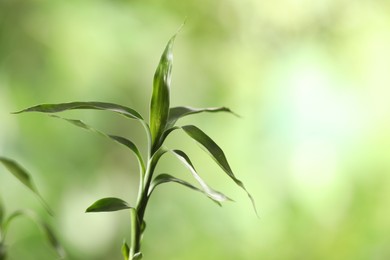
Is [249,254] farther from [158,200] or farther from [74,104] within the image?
[74,104]

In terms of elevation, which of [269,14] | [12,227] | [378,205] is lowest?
[12,227]

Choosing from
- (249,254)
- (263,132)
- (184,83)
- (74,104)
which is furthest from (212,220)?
(74,104)

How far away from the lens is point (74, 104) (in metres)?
0.37

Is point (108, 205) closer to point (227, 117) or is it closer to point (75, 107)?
point (75, 107)

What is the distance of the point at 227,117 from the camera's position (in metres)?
1.65

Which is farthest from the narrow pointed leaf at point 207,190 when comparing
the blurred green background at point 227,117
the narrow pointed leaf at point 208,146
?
the blurred green background at point 227,117

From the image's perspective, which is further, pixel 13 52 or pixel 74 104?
pixel 13 52

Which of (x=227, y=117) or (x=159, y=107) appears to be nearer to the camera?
(x=159, y=107)

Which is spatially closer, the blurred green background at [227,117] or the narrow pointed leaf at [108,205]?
the narrow pointed leaf at [108,205]

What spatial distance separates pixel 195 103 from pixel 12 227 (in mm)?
573

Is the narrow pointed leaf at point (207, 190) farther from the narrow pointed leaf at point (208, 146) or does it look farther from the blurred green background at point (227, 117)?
the blurred green background at point (227, 117)

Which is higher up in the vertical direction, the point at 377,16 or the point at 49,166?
the point at 377,16

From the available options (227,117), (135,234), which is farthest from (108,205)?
(227,117)

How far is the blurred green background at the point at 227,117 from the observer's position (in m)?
1.59
